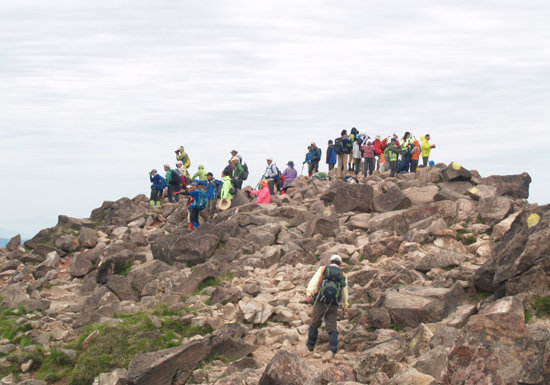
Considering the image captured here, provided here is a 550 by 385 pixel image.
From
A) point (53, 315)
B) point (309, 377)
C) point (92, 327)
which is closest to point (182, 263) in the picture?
point (53, 315)

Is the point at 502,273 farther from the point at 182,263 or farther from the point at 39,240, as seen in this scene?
the point at 39,240

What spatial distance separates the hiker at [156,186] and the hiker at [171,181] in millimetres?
525

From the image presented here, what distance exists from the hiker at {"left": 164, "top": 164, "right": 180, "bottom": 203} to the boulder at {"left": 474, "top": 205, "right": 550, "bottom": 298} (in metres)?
23.1

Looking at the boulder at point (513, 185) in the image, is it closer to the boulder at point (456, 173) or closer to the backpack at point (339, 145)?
the boulder at point (456, 173)

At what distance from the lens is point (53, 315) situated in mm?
21906

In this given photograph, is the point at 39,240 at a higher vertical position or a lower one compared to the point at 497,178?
lower

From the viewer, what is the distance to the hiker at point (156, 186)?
121 feet

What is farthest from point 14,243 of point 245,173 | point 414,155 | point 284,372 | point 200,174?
point 284,372

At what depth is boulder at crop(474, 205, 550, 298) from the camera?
15172 mm

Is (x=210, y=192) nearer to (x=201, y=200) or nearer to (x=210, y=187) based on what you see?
(x=210, y=187)

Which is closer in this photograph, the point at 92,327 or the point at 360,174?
the point at 92,327

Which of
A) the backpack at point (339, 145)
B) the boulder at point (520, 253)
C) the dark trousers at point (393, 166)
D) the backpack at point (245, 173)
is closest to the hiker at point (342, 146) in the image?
the backpack at point (339, 145)

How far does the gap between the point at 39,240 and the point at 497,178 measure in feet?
81.1

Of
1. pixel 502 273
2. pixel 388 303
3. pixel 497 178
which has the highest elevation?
pixel 497 178
